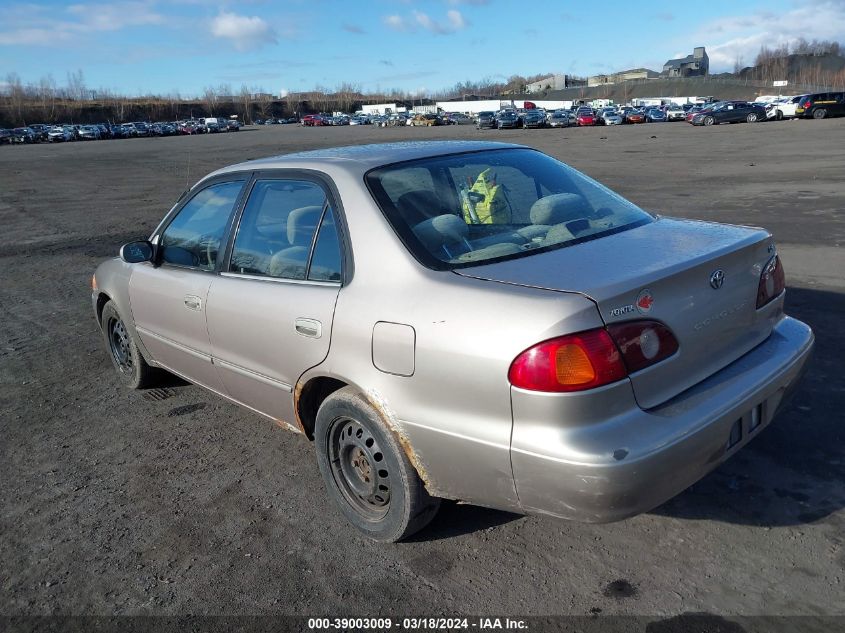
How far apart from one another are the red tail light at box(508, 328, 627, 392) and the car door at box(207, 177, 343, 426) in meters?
1.07

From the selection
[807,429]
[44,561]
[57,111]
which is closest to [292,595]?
[44,561]

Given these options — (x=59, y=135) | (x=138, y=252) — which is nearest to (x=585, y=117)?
(x=59, y=135)

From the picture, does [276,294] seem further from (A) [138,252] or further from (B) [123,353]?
(B) [123,353]

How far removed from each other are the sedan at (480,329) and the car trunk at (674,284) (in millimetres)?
11

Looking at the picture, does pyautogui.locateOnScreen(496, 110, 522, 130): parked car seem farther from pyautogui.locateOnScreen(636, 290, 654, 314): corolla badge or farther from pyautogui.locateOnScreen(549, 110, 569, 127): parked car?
pyautogui.locateOnScreen(636, 290, 654, 314): corolla badge

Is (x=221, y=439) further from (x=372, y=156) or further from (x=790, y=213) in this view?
(x=790, y=213)

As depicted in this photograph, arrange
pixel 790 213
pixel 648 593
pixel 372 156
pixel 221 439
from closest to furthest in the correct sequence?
pixel 648 593 < pixel 372 156 < pixel 221 439 < pixel 790 213

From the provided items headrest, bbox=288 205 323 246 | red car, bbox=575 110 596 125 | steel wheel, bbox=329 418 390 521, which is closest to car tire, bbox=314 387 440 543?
steel wheel, bbox=329 418 390 521

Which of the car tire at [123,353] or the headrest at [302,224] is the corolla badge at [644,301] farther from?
the car tire at [123,353]

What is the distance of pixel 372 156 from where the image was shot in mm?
3604

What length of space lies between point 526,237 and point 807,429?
2.03m

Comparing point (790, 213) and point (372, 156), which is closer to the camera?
point (372, 156)

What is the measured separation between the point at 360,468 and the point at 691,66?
12686cm

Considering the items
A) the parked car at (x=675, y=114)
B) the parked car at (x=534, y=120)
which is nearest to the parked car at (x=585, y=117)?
the parked car at (x=534, y=120)
